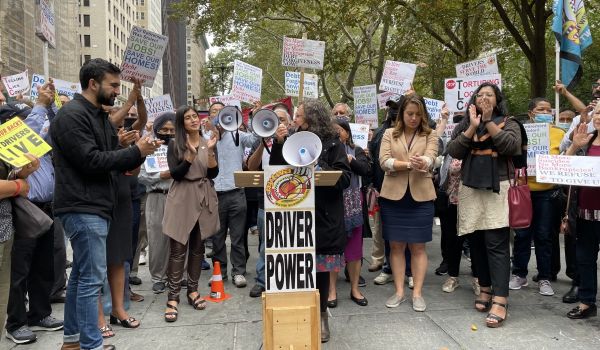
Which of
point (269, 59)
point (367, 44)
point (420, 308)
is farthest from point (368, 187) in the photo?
point (269, 59)

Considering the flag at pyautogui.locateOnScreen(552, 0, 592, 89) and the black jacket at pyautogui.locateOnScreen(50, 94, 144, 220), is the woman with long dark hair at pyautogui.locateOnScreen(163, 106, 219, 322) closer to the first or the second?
the black jacket at pyautogui.locateOnScreen(50, 94, 144, 220)

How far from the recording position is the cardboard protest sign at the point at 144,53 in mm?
A: 5367

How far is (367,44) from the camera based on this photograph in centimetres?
1964

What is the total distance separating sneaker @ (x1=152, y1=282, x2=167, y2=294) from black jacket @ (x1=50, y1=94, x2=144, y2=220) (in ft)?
7.64

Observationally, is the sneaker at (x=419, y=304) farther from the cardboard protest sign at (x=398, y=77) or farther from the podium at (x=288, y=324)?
the cardboard protest sign at (x=398, y=77)

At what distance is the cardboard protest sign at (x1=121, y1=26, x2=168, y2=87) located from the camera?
537 cm

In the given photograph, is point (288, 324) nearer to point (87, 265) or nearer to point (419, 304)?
point (87, 265)

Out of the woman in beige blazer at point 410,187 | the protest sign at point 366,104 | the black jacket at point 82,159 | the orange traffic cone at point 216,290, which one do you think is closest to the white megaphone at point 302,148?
the black jacket at point 82,159

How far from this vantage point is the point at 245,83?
8.99 m

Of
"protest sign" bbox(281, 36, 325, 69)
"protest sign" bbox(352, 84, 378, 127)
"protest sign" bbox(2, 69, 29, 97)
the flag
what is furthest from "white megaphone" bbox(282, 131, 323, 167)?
"protest sign" bbox(2, 69, 29, 97)

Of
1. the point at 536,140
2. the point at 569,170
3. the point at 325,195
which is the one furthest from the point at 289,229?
the point at 536,140

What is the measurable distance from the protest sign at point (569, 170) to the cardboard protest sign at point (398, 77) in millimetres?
4296

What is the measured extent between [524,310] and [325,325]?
2058 mm

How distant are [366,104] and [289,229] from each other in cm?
633
